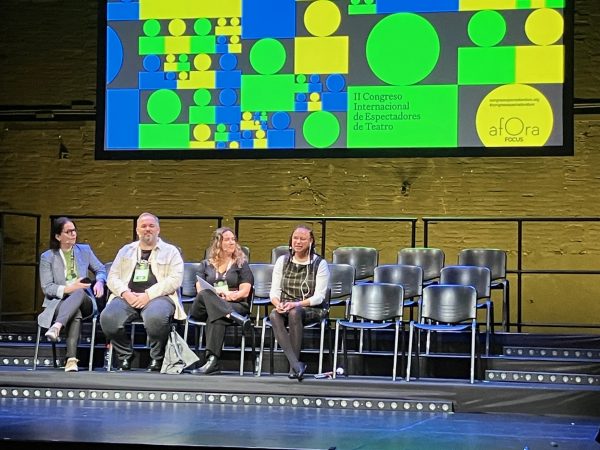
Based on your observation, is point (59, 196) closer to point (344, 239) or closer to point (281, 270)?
point (344, 239)

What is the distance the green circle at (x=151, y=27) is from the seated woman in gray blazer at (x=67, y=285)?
8.34ft

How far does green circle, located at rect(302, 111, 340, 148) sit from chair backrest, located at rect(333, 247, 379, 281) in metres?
1.24

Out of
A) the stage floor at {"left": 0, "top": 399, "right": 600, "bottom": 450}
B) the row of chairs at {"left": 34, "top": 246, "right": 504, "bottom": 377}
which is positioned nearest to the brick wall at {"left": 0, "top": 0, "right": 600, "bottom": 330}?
the row of chairs at {"left": 34, "top": 246, "right": 504, "bottom": 377}

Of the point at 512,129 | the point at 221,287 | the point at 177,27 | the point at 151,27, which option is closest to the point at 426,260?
the point at 512,129

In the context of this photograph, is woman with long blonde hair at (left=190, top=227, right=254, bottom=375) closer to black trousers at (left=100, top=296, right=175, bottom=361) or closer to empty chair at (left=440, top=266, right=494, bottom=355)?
black trousers at (left=100, top=296, right=175, bottom=361)

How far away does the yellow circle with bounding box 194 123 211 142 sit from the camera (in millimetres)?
8828

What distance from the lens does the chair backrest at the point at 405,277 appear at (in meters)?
7.17

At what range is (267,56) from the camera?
874cm

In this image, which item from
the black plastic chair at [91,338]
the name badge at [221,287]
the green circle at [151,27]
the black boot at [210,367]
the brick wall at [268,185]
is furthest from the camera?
the green circle at [151,27]

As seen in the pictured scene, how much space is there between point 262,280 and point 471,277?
1620 millimetres

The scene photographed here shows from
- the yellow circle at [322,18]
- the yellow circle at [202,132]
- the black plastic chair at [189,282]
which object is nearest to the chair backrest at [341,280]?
the black plastic chair at [189,282]

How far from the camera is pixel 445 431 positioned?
5.20 metres

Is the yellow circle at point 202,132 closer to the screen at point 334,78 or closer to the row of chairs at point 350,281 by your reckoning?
the screen at point 334,78

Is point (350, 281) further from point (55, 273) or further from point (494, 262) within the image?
point (55, 273)
